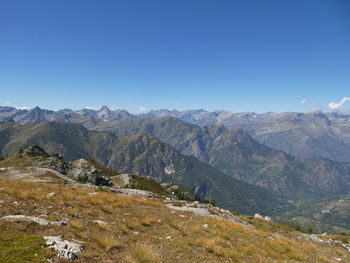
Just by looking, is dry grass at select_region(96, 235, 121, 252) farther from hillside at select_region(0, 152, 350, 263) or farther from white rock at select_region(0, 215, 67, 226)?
white rock at select_region(0, 215, 67, 226)

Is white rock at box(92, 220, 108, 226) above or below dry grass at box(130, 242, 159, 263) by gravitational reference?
below

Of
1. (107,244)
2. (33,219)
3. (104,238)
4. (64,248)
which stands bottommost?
(104,238)

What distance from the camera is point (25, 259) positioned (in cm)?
748

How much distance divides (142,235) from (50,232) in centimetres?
570

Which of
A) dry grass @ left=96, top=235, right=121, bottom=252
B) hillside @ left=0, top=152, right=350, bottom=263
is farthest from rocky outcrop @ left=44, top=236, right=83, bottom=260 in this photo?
dry grass @ left=96, top=235, right=121, bottom=252

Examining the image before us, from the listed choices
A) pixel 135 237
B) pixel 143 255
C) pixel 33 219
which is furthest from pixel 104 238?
pixel 33 219

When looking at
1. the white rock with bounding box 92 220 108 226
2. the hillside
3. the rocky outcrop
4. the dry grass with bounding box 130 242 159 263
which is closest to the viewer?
the rocky outcrop

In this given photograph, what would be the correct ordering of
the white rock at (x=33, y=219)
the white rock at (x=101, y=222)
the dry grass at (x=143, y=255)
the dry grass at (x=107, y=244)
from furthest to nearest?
the white rock at (x=101, y=222), the white rock at (x=33, y=219), the dry grass at (x=107, y=244), the dry grass at (x=143, y=255)

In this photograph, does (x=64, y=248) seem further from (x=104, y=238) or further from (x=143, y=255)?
(x=143, y=255)

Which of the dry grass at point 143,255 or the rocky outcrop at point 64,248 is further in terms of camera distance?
the dry grass at point 143,255

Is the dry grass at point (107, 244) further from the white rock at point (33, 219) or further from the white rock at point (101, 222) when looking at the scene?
the white rock at point (33, 219)

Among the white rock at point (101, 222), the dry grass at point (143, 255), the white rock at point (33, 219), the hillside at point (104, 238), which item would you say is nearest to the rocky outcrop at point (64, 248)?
the hillside at point (104, 238)

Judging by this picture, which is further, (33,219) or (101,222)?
(101,222)

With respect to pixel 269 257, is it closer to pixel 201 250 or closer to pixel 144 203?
pixel 201 250
